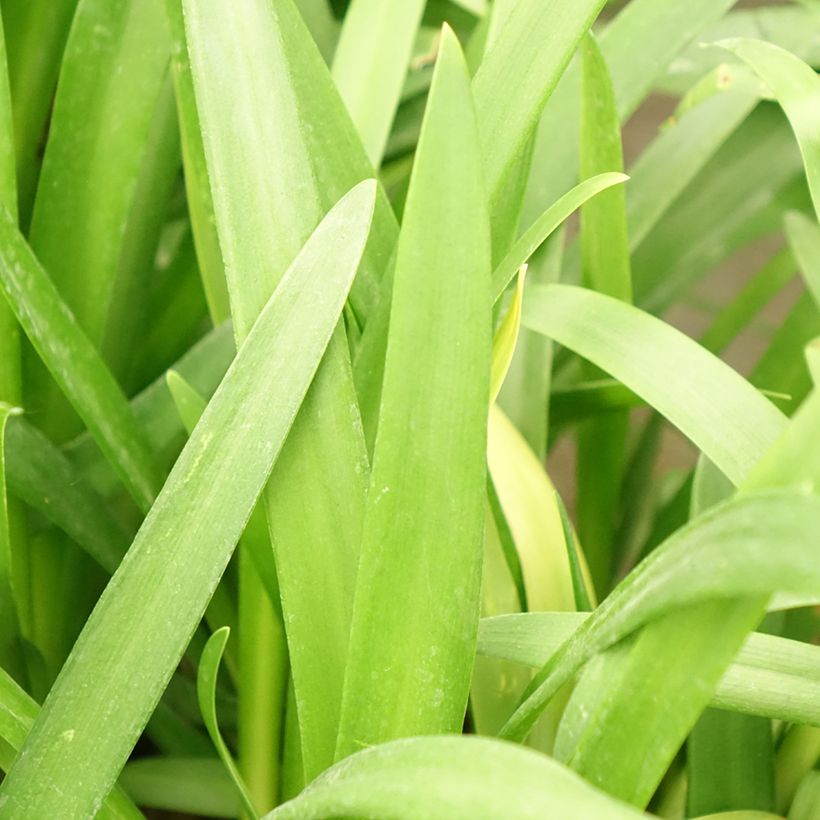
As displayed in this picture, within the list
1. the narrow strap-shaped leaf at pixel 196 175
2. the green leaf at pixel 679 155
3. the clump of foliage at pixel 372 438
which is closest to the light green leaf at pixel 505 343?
the clump of foliage at pixel 372 438

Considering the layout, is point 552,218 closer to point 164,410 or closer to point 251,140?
point 251,140

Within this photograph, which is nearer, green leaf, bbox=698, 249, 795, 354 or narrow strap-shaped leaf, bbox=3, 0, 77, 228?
narrow strap-shaped leaf, bbox=3, 0, 77, 228

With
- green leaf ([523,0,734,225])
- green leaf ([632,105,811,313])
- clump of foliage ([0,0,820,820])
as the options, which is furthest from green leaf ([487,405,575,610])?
green leaf ([632,105,811,313])

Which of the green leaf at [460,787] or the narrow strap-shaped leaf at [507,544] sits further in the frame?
the narrow strap-shaped leaf at [507,544]

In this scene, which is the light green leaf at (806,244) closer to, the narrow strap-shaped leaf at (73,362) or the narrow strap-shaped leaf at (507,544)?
the narrow strap-shaped leaf at (507,544)

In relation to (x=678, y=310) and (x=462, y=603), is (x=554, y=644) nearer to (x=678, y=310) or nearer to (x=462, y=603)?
(x=462, y=603)

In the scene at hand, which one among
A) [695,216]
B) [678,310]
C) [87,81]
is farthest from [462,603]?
[678,310]

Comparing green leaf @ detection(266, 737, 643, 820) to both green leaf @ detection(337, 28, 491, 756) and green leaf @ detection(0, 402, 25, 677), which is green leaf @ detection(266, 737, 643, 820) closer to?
green leaf @ detection(337, 28, 491, 756)
